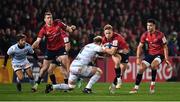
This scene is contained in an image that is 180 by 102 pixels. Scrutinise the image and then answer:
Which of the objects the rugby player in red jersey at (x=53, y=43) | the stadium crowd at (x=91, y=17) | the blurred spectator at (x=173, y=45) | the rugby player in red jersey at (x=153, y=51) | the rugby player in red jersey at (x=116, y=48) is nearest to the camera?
the rugby player in red jersey at (x=153, y=51)

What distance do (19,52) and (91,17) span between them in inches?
432

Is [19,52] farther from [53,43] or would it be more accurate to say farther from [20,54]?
[53,43]

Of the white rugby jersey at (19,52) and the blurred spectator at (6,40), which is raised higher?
the blurred spectator at (6,40)

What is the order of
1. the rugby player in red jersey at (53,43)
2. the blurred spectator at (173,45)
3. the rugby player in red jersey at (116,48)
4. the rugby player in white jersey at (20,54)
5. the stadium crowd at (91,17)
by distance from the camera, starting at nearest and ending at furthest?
1. the rugby player in red jersey at (116,48)
2. the rugby player in red jersey at (53,43)
3. the rugby player in white jersey at (20,54)
4. the stadium crowd at (91,17)
5. the blurred spectator at (173,45)

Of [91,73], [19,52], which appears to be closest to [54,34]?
[19,52]

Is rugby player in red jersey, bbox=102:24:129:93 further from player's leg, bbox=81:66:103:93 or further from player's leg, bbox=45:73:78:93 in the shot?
player's leg, bbox=45:73:78:93

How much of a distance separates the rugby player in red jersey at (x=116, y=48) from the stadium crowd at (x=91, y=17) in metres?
5.10

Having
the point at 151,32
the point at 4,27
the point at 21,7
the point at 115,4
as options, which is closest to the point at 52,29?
the point at 151,32

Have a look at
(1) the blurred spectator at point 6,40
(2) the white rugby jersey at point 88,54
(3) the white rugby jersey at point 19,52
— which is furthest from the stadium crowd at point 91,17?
(2) the white rugby jersey at point 88,54

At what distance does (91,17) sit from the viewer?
3266 centimetres

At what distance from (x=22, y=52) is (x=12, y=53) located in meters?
0.34

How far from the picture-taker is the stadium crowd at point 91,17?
29.6m

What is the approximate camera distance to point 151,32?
2042 centimetres

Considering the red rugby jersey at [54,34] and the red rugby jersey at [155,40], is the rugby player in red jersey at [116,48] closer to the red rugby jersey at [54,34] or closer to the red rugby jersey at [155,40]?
the red rugby jersey at [155,40]
